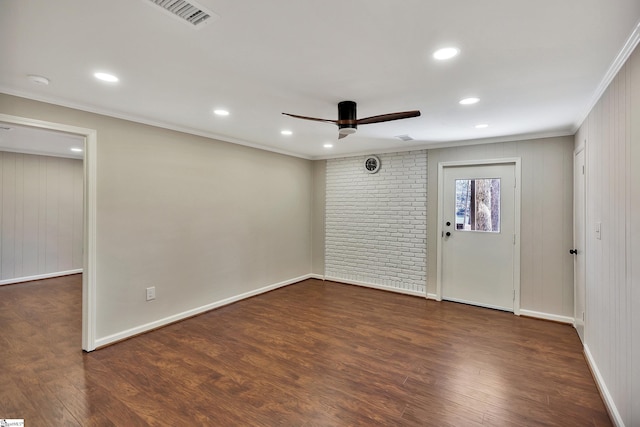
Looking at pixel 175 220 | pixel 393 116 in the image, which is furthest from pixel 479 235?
pixel 175 220

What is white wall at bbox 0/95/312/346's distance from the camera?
3105 mm

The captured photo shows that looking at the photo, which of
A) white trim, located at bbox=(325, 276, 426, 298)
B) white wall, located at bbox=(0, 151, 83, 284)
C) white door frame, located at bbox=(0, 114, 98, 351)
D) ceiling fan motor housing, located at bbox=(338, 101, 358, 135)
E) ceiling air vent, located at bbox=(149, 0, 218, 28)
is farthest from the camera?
white wall, located at bbox=(0, 151, 83, 284)

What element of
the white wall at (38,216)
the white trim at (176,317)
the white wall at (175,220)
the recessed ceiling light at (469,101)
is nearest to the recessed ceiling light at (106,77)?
the white wall at (175,220)

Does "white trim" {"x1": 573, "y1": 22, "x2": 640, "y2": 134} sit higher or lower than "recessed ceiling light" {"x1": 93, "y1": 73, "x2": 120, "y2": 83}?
lower

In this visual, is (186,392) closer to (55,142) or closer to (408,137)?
(408,137)

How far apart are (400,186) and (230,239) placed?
287 centimetres

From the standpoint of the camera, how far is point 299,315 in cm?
400

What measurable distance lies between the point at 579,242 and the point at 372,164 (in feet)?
9.91

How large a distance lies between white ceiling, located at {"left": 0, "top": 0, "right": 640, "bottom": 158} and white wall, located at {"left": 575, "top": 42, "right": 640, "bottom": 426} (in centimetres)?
32

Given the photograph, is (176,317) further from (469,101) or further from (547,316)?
(547,316)

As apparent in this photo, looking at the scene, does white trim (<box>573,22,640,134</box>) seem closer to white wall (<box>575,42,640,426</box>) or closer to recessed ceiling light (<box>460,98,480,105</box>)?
white wall (<box>575,42,640,426</box>)

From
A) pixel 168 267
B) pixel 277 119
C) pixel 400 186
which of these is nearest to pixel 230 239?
pixel 168 267

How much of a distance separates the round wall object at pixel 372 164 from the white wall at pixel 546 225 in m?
1.80

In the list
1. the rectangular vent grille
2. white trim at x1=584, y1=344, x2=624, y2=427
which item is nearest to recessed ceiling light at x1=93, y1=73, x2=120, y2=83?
the rectangular vent grille
